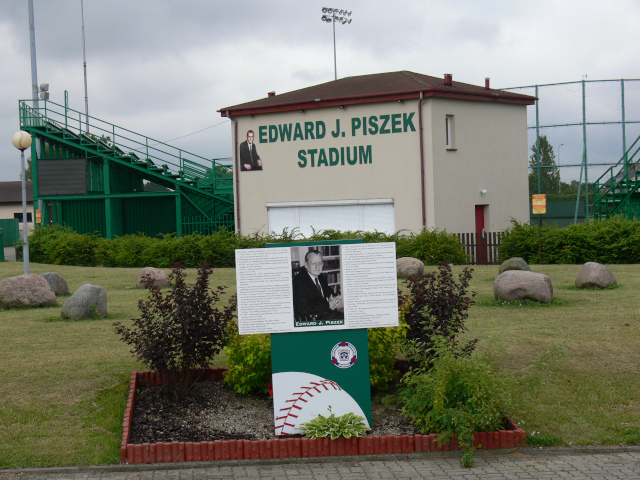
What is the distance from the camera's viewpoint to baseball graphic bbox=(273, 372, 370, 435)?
22.7ft

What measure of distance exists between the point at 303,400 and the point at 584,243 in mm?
19989

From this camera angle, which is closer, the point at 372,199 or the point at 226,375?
the point at 226,375


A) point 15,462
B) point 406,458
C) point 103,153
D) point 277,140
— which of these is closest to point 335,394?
point 406,458

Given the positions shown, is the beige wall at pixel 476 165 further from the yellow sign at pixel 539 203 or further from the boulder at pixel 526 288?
the boulder at pixel 526 288

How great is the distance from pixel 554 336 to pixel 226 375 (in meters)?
5.06

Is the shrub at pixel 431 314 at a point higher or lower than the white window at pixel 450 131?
lower

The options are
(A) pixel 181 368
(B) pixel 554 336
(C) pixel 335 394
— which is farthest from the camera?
(B) pixel 554 336

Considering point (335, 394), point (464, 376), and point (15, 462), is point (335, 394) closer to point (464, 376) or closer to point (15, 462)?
point (464, 376)

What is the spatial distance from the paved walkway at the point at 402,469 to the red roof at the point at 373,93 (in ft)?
73.4

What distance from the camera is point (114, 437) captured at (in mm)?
6980

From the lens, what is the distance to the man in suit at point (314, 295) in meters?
6.81

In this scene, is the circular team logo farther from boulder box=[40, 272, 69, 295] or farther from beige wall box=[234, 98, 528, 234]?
beige wall box=[234, 98, 528, 234]

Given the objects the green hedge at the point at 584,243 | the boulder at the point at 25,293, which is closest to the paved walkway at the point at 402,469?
the boulder at the point at 25,293

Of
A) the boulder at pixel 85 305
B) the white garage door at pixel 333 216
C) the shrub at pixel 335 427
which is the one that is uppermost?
the white garage door at pixel 333 216
